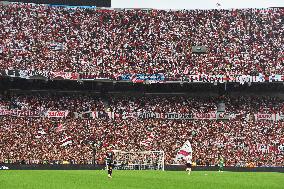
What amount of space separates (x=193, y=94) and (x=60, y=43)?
56.1 feet

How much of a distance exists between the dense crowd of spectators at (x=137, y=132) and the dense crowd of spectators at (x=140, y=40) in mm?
3719

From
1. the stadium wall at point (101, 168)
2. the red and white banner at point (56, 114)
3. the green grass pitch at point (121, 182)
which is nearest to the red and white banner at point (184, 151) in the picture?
the stadium wall at point (101, 168)

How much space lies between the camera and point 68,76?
2635 inches

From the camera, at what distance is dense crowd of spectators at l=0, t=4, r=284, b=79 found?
69188mm

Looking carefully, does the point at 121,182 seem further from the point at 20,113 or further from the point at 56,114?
the point at 20,113

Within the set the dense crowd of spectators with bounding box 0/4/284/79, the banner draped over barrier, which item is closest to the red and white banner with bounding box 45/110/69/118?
the banner draped over barrier

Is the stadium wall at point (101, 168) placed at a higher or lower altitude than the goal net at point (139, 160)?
lower

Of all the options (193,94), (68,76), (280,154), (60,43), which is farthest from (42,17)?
(280,154)

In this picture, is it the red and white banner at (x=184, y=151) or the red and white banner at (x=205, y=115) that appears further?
the red and white banner at (x=205, y=115)

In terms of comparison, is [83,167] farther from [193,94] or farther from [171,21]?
[171,21]

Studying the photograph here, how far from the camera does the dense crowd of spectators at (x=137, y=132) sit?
200ft

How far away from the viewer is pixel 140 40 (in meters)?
73.8

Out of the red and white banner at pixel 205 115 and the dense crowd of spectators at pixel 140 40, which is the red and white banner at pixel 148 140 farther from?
the dense crowd of spectators at pixel 140 40

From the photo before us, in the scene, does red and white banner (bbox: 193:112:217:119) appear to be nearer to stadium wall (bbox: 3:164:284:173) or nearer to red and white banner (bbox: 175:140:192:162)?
red and white banner (bbox: 175:140:192:162)
